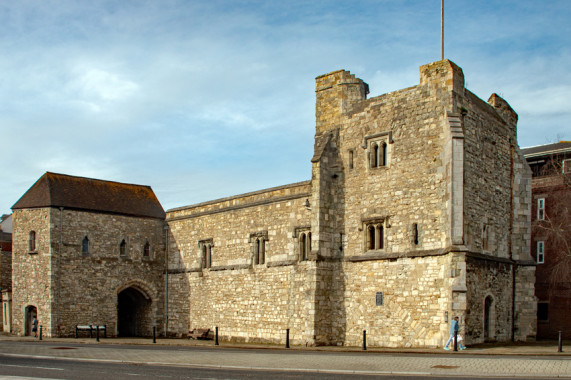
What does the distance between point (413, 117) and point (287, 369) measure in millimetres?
12388

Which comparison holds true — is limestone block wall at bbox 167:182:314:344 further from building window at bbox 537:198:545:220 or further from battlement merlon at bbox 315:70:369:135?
building window at bbox 537:198:545:220

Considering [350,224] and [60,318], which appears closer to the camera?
[350,224]

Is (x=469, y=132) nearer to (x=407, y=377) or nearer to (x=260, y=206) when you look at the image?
(x=260, y=206)

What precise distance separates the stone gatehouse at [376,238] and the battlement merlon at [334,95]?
5 cm

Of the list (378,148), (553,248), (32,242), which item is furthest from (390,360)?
(32,242)

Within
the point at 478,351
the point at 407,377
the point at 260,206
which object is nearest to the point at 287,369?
the point at 407,377

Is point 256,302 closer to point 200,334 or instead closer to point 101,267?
point 200,334

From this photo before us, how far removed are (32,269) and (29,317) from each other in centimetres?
263

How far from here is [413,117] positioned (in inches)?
1000

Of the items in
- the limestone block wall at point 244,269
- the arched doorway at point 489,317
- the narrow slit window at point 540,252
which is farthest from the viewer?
the narrow slit window at point 540,252

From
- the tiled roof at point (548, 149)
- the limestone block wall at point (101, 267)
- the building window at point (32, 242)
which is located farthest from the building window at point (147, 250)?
the tiled roof at point (548, 149)

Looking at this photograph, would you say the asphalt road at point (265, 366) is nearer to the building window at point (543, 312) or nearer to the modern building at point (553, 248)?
the modern building at point (553, 248)

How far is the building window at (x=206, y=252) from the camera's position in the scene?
3488 cm

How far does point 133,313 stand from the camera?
39188mm
